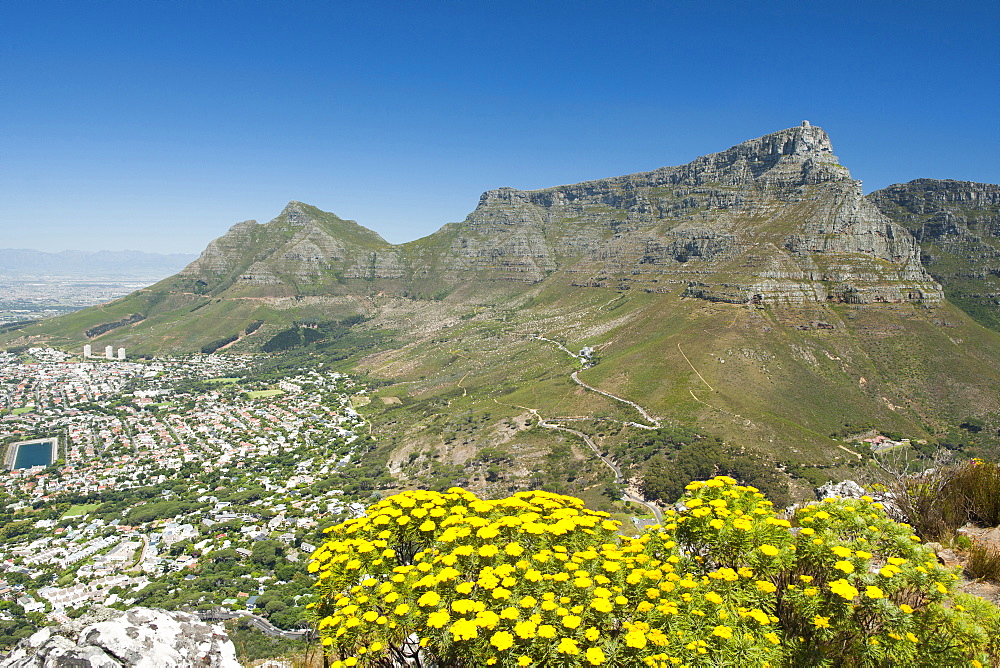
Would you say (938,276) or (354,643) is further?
(938,276)

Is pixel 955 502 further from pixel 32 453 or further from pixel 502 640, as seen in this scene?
pixel 32 453

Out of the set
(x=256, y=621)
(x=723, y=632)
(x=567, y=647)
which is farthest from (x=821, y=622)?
(x=256, y=621)

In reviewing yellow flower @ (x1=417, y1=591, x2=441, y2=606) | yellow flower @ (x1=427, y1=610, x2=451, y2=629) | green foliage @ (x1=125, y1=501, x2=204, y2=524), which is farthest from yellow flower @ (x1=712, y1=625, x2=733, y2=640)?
green foliage @ (x1=125, y1=501, x2=204, y2=524)

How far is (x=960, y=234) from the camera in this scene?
168750 mm

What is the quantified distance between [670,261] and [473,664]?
7624 inches

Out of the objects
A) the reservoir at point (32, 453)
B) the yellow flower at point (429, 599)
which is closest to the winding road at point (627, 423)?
the yellow flower at point (429, 599)

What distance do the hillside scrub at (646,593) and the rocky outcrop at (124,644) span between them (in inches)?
143

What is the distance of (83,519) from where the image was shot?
78.7 meters

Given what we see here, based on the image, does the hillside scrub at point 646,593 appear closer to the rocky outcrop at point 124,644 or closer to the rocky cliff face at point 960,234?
the rocky outcrop at point 124,644

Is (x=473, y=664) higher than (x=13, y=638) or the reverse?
higher

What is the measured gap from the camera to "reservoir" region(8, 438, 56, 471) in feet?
345

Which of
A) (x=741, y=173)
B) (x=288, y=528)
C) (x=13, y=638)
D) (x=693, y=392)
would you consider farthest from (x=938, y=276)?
(x=13, y=638)

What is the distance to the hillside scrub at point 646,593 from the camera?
7453mm

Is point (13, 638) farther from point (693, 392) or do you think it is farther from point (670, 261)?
point (670, 261)
